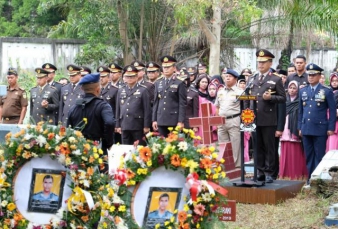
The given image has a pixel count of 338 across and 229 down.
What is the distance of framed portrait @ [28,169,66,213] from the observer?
6.70 metres

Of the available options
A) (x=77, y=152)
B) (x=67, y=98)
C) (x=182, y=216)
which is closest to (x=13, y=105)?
(x=67, y=98)

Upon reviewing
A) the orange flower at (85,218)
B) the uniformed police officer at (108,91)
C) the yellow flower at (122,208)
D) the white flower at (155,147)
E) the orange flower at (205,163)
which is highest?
the uniformed police officer at (108,91)

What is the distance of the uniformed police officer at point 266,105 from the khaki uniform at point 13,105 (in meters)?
4.89

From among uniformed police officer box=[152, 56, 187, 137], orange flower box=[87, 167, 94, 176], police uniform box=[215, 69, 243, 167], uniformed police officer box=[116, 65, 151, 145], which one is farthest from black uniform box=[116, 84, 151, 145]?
orange flower box=[87, 167, 94, 176]

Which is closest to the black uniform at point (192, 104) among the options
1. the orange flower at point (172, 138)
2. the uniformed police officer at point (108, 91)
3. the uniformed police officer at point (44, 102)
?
the uniformed police officer at point (108, 91)

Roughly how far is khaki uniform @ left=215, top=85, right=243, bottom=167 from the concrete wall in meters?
9.84

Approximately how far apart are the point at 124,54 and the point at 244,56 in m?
3.92

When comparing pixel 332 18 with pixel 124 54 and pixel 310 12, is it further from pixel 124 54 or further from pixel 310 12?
pixel 124 54

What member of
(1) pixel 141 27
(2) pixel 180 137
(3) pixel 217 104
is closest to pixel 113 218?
(2) pixel 180 137

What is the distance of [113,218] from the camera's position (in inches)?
259

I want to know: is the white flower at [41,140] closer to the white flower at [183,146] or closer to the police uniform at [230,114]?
the white flower at [183,146]

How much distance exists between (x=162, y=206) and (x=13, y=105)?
8166 mm

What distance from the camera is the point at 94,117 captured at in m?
8.29

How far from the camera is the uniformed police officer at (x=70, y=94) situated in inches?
508
